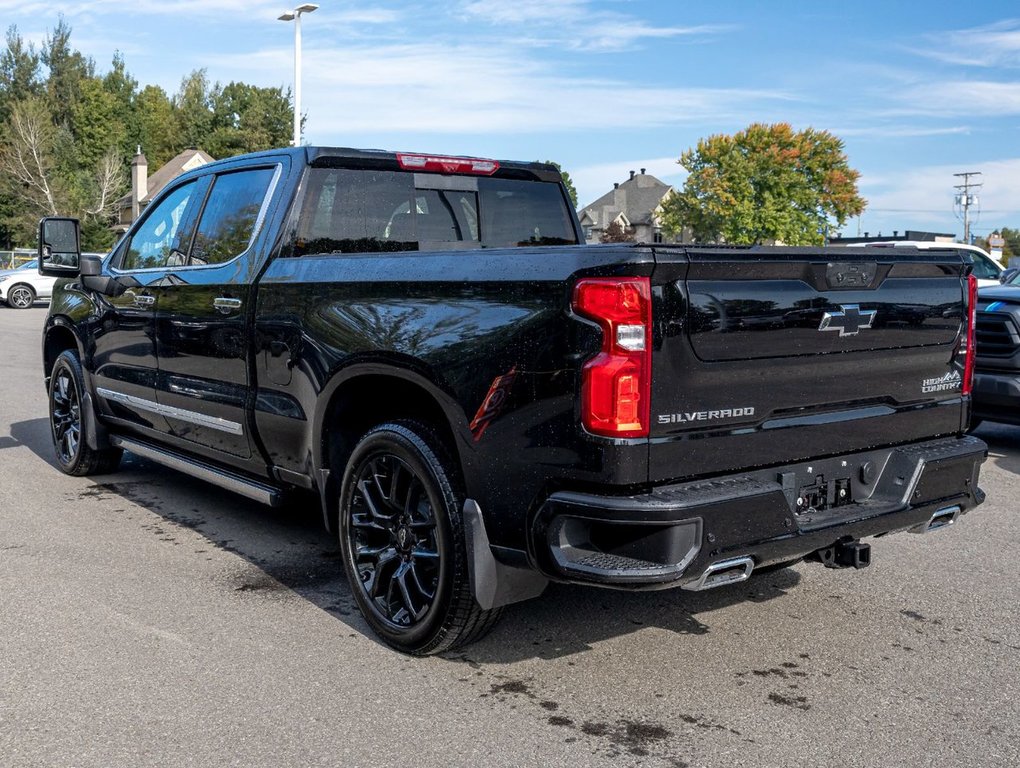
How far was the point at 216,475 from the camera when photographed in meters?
5.48

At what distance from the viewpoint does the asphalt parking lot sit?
3.31 m

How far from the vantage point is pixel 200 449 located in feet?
18.7

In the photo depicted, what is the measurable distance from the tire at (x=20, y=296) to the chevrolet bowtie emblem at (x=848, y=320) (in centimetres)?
3271

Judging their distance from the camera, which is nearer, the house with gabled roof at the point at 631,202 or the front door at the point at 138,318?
the front door at the point at 138,318

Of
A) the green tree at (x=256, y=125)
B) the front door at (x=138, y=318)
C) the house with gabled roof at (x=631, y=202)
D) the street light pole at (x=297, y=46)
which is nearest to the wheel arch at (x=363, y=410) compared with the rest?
the front door at (x=138, y=318)

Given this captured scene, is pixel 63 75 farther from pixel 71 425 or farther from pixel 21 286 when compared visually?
pixel 71 425

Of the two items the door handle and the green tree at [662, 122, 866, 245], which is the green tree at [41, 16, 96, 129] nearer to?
the green tree at [662, 122, 866, 245]

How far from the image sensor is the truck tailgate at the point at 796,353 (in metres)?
3.34

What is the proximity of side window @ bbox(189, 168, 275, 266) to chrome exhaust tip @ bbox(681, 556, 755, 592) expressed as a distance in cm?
290

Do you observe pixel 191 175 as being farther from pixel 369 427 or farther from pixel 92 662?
pixel 92 662

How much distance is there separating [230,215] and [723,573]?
3306 mm

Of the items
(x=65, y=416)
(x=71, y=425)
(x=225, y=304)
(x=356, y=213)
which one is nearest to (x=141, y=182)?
(x=65, y=416)

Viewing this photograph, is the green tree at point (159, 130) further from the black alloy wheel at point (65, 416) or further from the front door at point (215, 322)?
the front door at point (215, 322)

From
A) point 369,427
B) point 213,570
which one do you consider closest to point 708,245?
point 369,427
